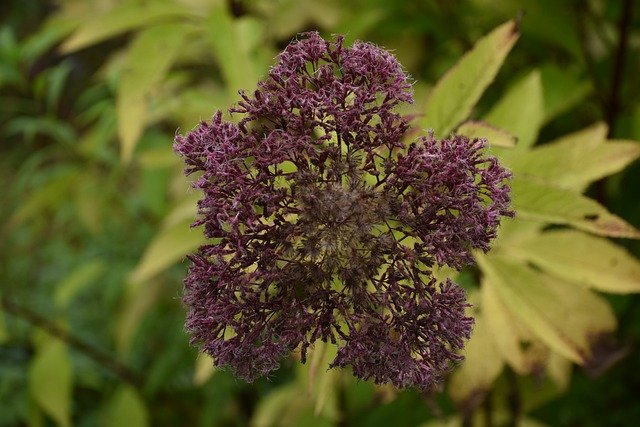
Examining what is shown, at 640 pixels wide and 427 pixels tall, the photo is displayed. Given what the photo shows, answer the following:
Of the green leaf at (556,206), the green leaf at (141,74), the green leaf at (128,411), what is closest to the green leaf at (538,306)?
the green leaf at (556,206)

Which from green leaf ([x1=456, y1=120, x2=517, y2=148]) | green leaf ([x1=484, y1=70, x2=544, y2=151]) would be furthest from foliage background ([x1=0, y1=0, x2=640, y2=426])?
green leaf ([x1=456, y1=120, x2=517, y2=148])

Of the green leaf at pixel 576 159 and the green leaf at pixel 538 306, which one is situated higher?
the green leaf at pixel 576 159

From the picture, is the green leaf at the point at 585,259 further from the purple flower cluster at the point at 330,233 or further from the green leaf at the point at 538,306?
the purple flower cluster at the point at 330,233

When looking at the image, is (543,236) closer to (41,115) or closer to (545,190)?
(545,190)

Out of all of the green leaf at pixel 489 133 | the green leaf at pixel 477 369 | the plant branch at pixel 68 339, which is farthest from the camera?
the plant branch at pixel 68 339

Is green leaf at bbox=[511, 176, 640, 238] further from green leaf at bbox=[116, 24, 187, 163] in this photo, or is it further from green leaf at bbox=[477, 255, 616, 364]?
green leaf at bbox=[116, 24, 187, 163]

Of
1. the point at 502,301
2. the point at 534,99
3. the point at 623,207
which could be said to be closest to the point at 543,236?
the point at 502,301

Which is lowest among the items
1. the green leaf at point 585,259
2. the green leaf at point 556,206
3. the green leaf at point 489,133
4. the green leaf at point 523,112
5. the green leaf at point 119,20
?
the green leaf at point 585,259
